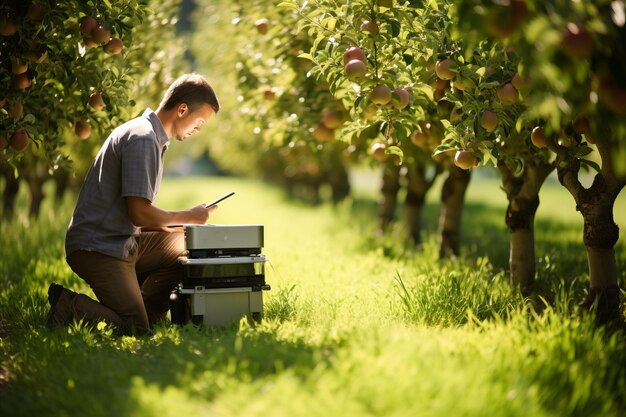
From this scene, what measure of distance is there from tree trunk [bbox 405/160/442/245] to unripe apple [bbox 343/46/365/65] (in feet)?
15.8

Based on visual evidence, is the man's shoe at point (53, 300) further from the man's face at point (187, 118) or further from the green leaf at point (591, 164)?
the green leaf at point (591, 164)

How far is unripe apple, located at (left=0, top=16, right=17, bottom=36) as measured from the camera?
3900 millimetres

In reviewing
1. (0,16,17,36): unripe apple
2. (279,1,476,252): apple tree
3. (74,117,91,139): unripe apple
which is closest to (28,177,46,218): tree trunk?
(74,117,91,139): unripe apple

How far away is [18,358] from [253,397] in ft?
5.27

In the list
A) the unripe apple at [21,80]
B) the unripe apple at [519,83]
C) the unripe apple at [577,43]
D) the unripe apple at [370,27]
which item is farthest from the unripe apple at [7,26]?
the unripe apple at [577,43]

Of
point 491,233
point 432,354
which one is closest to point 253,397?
point 432,354

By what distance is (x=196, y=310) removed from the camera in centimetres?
412

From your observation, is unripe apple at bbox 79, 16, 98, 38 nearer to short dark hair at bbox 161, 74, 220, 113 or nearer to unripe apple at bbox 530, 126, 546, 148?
short dark hair at bbox 161, 74, 220, 113

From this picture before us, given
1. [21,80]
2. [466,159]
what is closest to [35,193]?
[21,80]

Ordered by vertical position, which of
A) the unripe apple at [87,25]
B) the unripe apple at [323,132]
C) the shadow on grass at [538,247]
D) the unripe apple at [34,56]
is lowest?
the shadow on grass at [538,247]

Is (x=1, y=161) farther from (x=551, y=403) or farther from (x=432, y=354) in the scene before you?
(x=551, y=403)

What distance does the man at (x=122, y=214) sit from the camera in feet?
13.1

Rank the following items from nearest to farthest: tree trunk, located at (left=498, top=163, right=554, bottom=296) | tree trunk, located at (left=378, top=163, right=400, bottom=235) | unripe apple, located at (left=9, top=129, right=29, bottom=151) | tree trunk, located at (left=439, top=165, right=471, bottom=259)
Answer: unripe apple, located at (left=9, top=129, right=29, bottom=151) → tree trunk, located at (left=498, top=163, right=554, bottom=296) → tree trunk, located at (left=439, top=165, right=471, bottom=259) → tree trunk, located at (left=378, top=163, right=400, bottom=235)

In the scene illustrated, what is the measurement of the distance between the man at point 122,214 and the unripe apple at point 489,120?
1725mm
